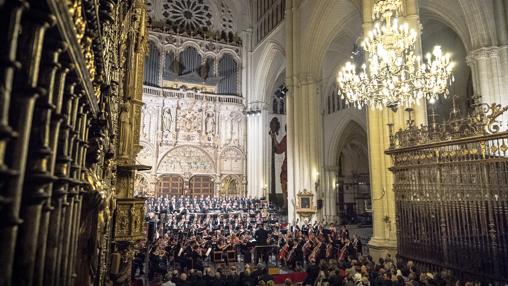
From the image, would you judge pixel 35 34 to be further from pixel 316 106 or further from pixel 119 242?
pixel 316 106

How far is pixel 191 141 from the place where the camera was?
76.8 feet

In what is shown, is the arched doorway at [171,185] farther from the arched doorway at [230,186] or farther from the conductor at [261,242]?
the conductor at [261,242]

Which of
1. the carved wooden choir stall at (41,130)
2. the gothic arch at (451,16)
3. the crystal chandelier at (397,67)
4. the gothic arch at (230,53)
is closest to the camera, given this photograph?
the carved wooden choir stall at (41,130)

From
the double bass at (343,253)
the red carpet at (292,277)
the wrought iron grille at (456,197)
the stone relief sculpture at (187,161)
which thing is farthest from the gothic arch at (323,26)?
the red carpet at (292,277)

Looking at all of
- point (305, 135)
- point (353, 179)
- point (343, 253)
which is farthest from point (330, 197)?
point (343, 253)

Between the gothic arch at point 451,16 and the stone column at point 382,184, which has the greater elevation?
the gothic arch at point 451,16

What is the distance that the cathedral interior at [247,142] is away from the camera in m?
1.43

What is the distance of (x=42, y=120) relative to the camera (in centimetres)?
138

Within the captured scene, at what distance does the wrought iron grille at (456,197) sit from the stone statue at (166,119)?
17.9 metres

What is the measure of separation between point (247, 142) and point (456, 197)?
19490 millimetres

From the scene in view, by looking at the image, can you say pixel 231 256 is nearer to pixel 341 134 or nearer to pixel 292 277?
pixel 292 277

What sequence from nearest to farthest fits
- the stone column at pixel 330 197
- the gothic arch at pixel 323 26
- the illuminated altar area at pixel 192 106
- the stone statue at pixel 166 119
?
the gothic arch at pixel 323 26, the stone column at pixel 330 197, the illuminated altar area at pixel 192 106, the stone statue at pixel 166 119

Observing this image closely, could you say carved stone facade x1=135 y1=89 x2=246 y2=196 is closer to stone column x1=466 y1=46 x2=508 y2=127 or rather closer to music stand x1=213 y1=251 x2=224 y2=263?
music stand x1=213 y1=251 x2=224 y2=263

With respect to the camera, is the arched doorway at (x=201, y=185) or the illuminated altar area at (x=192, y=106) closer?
the illuminated altar area at (x=192, y=106)
